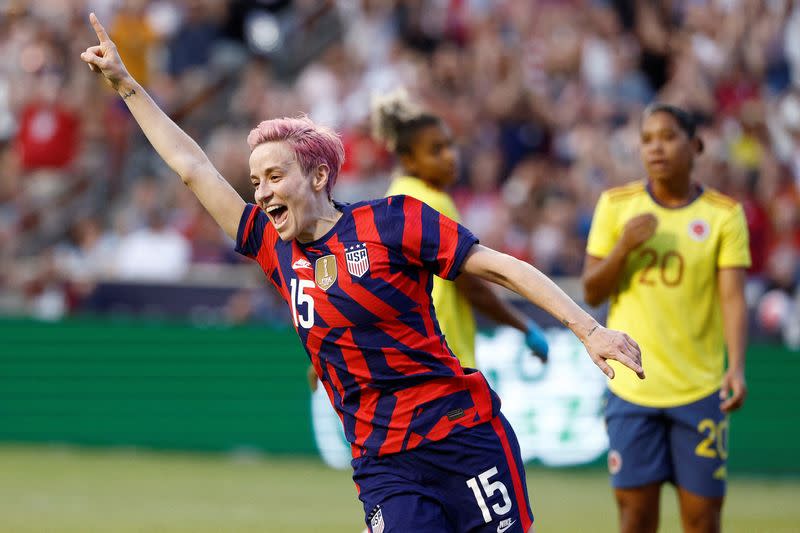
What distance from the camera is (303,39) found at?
18344mm

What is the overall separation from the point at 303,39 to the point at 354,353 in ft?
45.6

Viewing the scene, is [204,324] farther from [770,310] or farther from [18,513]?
[770,310]

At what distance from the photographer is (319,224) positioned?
16.7 ft

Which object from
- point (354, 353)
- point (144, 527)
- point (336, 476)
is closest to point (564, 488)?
point (336, 476)

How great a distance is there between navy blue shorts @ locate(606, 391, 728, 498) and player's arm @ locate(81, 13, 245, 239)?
2525mm

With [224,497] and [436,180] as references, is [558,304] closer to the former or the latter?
[436,180]

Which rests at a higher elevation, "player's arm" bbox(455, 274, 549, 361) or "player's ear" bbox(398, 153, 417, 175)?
"player's ear" bbox(398, 153, 417, 175)

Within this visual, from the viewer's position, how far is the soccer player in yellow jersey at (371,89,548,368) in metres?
6.70

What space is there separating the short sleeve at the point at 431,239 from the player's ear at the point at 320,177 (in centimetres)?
31

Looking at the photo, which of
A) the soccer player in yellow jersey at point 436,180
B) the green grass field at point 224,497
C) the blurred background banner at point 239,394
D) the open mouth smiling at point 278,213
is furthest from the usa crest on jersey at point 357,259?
the blurred background banner at point 239,394

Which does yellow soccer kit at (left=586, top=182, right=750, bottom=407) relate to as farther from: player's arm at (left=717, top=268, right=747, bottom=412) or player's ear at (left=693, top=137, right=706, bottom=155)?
player's ear at (left=693, top=137, right=706, bottom=155)

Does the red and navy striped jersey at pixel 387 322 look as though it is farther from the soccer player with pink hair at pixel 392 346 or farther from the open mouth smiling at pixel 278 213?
the open mouth smiling at pixel 278 213

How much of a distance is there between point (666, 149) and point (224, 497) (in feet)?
18.7

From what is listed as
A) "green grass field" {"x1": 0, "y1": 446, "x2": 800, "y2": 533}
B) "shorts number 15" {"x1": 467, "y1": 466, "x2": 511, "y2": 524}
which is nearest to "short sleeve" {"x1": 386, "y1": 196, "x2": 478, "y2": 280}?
"shorts number 15" {"x1": 467, "y1": 466, "x2": 511, "y2": 524}
